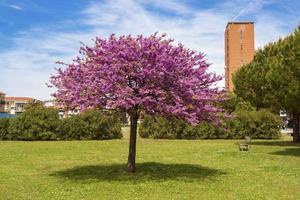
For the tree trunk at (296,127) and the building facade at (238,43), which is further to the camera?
the building facade at (238,43)

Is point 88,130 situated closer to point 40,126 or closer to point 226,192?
point 40,126

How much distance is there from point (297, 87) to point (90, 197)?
16.0 m

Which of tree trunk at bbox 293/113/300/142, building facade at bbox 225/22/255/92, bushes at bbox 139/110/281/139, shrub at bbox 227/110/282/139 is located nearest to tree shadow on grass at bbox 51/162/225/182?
tree trunk at bbox 293/113/300/142

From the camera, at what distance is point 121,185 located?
1348 centimetres

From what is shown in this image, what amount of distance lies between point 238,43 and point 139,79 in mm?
117837

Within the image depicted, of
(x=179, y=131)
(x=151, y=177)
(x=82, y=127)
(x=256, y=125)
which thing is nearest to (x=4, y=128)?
(x=82, y=127)

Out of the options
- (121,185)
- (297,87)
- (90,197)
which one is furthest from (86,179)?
(297,87)

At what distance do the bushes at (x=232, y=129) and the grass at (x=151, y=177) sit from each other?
17.2 meters

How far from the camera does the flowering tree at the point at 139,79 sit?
14125 mm

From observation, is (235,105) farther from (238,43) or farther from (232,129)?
(238,43)

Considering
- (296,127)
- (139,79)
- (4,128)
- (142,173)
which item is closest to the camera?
(139,79)

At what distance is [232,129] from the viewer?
4034 cm

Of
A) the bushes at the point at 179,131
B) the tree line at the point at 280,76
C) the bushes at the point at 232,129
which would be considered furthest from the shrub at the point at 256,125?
the tree line at the point at 280,76

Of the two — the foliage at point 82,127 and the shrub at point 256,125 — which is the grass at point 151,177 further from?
the shrub at point 256,125
